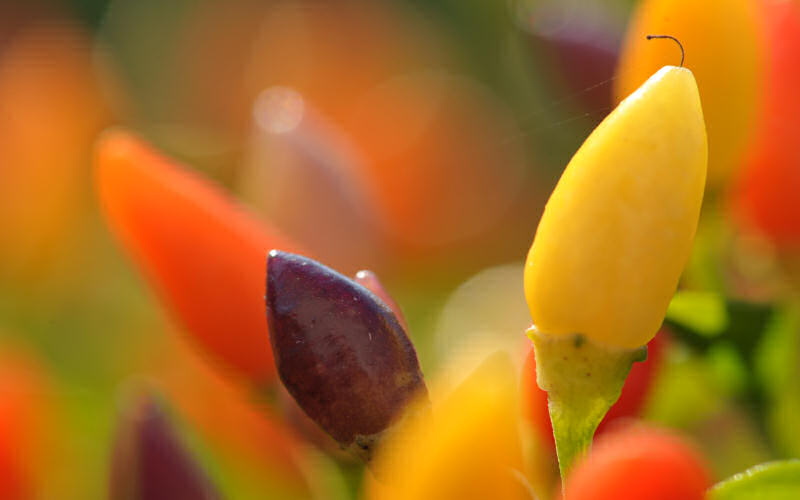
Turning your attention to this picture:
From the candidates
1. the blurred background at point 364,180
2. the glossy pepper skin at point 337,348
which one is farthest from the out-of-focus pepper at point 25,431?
the glossy pepper skin at point 337,348

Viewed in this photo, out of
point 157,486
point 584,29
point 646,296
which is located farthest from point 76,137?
point 646,296

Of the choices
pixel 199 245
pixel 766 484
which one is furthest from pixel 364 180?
pixel 766 484

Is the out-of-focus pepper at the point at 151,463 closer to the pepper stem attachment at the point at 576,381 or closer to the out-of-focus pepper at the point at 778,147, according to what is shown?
the pepper stem attachment at the point at 576,381

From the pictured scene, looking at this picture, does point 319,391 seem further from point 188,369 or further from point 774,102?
point 188,369

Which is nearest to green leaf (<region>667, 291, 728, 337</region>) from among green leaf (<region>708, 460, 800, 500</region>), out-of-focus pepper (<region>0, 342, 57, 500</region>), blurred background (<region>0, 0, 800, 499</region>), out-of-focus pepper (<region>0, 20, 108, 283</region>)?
blurred background (<region>0, 0, 800, 499</region>)

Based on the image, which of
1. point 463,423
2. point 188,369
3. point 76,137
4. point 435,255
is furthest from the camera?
point 76,137
